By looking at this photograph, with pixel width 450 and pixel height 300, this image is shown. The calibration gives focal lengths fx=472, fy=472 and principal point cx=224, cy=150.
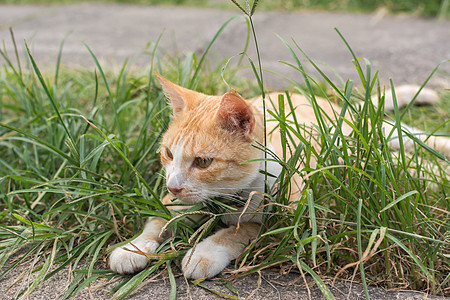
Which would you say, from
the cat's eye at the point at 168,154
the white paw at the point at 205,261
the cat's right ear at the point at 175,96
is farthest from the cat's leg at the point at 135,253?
the cat's right ear at the point at 175,96

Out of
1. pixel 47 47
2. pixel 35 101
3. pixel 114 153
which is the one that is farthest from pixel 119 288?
pixel 47 47

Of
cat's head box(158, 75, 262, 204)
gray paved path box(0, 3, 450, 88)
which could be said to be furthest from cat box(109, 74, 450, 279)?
gray paved path box(0, 3, 450, 88)

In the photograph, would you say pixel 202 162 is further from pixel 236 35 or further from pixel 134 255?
pixel 236 35

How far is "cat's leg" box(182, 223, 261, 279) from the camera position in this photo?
5.29 feet

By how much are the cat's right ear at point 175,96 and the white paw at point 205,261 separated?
562 millimetres

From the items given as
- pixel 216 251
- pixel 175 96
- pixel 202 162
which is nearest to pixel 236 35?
pixel 175 96

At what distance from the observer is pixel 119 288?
1.58m

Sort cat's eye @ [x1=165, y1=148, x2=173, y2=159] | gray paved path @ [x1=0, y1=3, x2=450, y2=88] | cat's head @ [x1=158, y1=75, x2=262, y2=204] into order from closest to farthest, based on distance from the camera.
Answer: cat's head @ [x1=158, y1=75, x2=262, y2=204] → cat's eye @ [x1=165, y1=148, x2=173, y2=159] → gray paved path @ [x1=0, y1=3, x2=450, y2=88]

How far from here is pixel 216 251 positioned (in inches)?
66.1

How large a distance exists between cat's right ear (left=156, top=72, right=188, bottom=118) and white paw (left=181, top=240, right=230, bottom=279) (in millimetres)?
562

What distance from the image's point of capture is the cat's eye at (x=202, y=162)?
67.7 inches

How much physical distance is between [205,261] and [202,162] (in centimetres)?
35

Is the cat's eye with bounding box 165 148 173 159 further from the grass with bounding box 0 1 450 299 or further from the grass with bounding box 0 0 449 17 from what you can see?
the grass with bounding box 0 0 449 17

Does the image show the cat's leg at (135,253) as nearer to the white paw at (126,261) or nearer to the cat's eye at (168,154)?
the white paw at (126,261)
